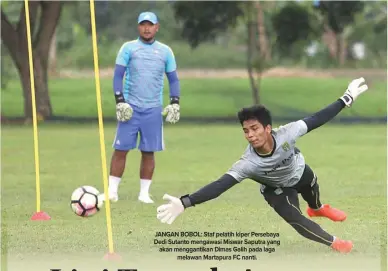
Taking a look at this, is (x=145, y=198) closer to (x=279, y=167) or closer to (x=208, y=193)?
(x=279, y=167)

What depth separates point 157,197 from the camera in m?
13.5

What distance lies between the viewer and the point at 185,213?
1187 cm

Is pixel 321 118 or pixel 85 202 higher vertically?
pixel 321 118

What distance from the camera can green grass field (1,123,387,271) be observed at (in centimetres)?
899

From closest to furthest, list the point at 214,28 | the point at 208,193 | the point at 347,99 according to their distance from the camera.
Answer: the point at 208,193 → the point at 347,99 → the point at 214,28

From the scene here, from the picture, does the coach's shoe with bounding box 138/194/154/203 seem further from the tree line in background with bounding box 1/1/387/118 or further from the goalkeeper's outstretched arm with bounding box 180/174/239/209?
the tree line in background with bounding box 1/1/387/118

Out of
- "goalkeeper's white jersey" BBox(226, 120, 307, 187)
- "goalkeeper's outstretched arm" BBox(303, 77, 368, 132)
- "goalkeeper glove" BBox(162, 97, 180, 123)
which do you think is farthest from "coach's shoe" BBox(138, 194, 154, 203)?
"goalkeeper's outstretched arm" BBox(303, 77, 368, 132)

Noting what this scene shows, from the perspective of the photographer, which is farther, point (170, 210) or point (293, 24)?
point (293, 24)

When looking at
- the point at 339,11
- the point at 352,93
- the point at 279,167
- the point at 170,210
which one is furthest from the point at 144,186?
the point at 339,11

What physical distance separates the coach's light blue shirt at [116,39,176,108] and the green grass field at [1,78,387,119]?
73.8 ft

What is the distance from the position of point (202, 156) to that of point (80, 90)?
2364 cm

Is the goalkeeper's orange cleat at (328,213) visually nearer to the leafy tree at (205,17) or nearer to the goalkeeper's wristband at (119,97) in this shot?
the goalkeeper's wristband at (119,97)

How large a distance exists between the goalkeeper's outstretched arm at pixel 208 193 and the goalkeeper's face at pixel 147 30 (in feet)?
13.3

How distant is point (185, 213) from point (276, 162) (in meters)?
3.01
